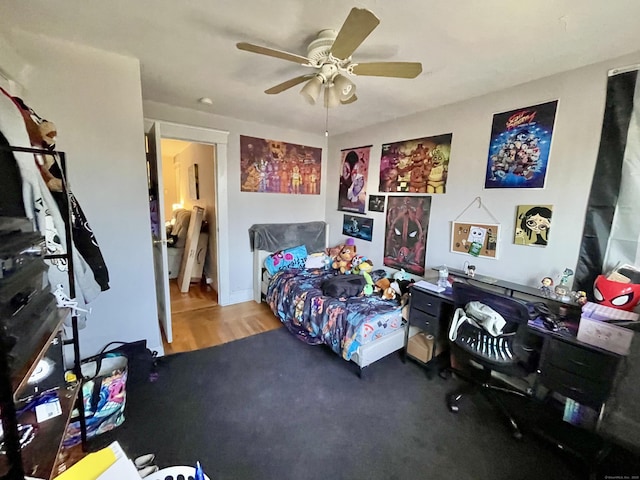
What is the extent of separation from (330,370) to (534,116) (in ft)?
8.58

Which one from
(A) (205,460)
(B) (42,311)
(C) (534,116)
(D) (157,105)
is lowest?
(A) (205,460)

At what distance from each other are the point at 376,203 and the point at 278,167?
1461mm

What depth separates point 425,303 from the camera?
2270mm

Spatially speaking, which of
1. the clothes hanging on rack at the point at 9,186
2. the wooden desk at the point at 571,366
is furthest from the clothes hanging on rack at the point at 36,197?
the wooden desk at the point at 571,366

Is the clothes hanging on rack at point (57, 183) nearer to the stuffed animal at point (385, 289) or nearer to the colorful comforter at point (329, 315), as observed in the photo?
the colorful comforter at point (329, 315)

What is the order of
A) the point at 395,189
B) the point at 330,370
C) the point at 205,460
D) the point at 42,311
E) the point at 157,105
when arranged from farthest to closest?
the point at 395,189 < the point at 157,105 < the point at 330,370 < the point at 205,460 < the point at 42,311

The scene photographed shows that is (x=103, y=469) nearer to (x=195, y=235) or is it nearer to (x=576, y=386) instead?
(x=576, y=386)

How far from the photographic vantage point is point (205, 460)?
4.96 feet

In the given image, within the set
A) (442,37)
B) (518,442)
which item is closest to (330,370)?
(518,442)

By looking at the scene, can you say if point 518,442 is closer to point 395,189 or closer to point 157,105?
point 395,189

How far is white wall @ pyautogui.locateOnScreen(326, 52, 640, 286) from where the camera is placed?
5.98ft

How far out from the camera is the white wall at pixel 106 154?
5.50 feet

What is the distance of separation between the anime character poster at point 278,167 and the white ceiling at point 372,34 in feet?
4.19

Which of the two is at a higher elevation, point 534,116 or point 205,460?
point 534,116
